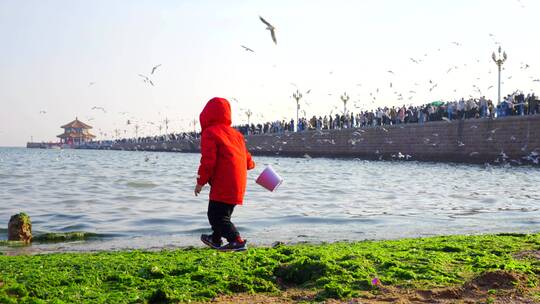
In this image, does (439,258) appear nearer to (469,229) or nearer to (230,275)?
(230,275)

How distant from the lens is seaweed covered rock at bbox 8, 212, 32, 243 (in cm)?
688

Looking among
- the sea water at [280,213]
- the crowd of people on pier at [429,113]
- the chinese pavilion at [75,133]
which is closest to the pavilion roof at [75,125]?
the chinese pavilion at [75,133]

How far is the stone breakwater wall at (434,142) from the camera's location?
98.9ft

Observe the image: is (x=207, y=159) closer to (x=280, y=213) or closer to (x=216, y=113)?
(x=216, y=113)

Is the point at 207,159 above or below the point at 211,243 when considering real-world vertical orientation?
above

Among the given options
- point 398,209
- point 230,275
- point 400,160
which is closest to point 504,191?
point 398,209

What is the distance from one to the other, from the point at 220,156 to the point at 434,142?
33428 mm

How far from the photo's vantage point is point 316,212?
10391 millimetres

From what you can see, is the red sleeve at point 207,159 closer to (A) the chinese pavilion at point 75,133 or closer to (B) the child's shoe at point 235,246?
(B) the child's shoe at point 235,246

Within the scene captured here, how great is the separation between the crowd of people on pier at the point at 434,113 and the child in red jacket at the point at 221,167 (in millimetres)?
27420

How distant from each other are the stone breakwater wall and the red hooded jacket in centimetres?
2648

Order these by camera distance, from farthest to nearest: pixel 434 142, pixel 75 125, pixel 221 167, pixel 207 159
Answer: pixel 75 125 < pixel 434 142 < pixel 221 167 < pixel 207 159

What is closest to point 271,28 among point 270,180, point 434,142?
point 270,180

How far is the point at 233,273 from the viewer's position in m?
4.10
